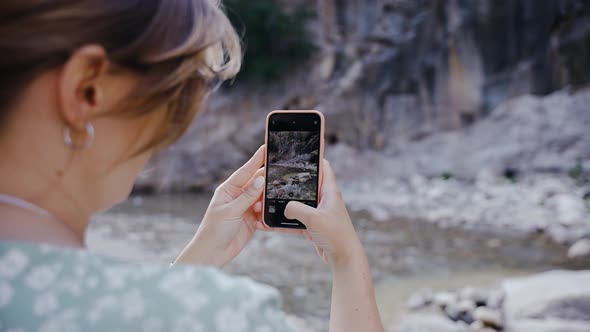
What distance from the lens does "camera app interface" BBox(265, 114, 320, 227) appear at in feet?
2.58

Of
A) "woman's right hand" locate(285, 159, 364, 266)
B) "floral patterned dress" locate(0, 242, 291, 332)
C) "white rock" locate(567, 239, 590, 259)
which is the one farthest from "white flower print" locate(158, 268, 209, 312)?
"white rock" locate(567, 239, 590, 259)

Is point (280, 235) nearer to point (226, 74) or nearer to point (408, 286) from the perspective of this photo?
point (408, 286)

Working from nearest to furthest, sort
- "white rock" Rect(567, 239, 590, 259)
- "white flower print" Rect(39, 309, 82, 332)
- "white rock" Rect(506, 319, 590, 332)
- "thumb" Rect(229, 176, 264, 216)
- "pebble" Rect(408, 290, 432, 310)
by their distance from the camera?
"white flower print" Rect(39, 309, 82, 332) < "thumb" Rect(229, 176, 264, 216) < "white rock" Rect(506, 319, 590, 332) < "pebble" Rect(408, 290, 432, 310) < "white rock" Rect(567, 239, 590, 259)

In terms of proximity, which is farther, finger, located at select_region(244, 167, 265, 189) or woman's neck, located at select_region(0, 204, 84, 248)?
finger, located at select_region(244, 167, 265, 189)

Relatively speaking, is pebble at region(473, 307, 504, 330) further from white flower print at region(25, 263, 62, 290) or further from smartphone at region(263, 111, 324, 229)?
white flower print at region(25, 263, 62, 290)

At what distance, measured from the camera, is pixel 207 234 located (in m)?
0.64

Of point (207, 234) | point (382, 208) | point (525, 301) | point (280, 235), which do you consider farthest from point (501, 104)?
point (207, 234)

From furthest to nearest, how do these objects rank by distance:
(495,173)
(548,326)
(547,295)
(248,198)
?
1. (495,173)
2. (547,295)
3. (548,326)
4. (248,198)

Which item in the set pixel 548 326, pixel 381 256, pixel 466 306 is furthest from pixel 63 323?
pixel 381 256

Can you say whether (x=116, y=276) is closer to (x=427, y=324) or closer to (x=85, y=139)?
(x=85, y=139)

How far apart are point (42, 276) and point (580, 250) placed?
9.44 feet

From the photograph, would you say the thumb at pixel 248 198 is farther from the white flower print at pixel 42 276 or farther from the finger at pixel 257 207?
the white flower print at pixel 42 276

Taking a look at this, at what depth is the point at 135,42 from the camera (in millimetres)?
304

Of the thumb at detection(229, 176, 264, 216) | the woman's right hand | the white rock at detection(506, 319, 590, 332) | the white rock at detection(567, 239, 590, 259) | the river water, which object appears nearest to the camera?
the woman's right hand
